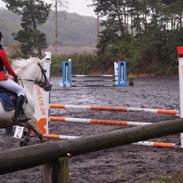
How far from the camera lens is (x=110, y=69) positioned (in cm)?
4584

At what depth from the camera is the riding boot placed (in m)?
7.22

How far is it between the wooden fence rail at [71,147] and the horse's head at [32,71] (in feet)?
14.0

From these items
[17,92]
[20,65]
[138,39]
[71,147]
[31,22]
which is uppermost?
[31,22]

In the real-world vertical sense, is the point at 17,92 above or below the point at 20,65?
below

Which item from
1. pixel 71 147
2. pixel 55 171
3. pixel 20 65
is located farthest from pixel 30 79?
pixel 55 171

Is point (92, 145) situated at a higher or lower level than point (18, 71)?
lower

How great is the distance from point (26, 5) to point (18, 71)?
157 feet

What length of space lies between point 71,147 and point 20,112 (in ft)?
13.9

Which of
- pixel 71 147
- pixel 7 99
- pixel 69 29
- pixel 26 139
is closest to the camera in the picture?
pixel 71 147

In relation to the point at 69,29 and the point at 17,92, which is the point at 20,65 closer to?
the point at 17,92

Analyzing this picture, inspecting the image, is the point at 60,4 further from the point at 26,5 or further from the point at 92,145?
the point at 92,145

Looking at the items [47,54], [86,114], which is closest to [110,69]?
[86,114]

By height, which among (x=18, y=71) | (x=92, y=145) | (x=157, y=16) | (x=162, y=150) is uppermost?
(x=157, y=16)

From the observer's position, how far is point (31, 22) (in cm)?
5544
